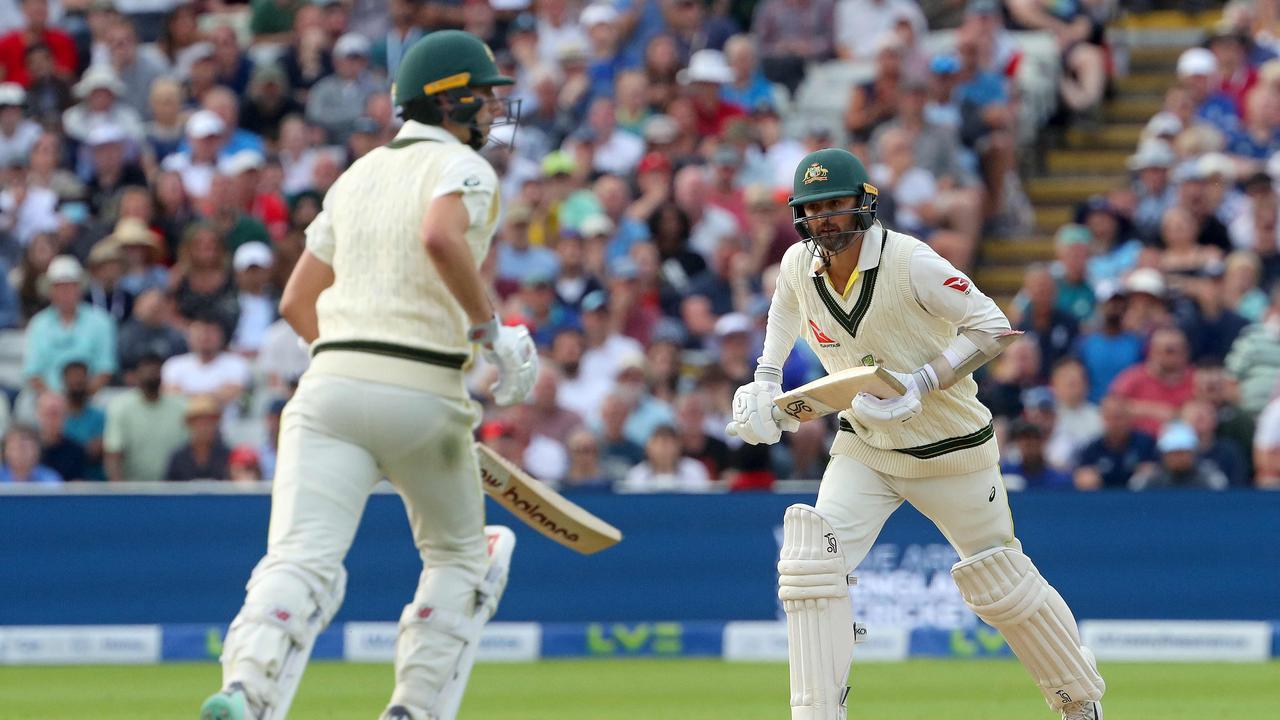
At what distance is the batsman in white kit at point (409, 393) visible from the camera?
5.52 m

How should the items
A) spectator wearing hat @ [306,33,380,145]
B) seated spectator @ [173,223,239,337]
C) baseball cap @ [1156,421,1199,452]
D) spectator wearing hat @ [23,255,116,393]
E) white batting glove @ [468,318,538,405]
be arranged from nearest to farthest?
1. white batting glove @ [468,318,538,405]
2. baseball cap @ [1156,421,1199,452]
3. spectator wearing hat @ [23,255,116,393]
4. seated spectator @ [173,223,239,337]
5. spectator wearing hat @ [306,33,380,145]

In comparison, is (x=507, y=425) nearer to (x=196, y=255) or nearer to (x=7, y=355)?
(x=196, y=255)

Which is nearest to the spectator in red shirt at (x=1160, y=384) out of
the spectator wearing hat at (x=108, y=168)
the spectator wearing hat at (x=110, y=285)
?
the spectator wearing hat at (x=110, y=285)

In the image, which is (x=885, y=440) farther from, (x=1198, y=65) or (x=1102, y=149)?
(x=1102, y=149)

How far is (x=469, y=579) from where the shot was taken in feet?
19.2

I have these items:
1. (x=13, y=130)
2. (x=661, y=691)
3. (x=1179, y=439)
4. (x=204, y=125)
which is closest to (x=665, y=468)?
(x=661, y=691)

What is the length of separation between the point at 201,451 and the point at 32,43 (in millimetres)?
5030

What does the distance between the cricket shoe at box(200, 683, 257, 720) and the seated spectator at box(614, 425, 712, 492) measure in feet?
20.1

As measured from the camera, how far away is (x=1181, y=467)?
1124 centimetres

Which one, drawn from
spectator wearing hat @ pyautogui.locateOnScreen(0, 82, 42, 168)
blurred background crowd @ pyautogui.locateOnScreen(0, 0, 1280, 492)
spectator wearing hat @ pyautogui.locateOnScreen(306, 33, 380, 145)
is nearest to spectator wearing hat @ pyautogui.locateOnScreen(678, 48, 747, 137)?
blurred background crowd @ pyautogui.locateOnScreen(0, 0, 1280, 492)

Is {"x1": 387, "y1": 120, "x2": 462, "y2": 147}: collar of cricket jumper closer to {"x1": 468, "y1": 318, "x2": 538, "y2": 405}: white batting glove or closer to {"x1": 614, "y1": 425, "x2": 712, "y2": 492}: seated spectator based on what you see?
{"x1": 468, "y1": 318, "x2": 538, "y2": 405}: white batting glove

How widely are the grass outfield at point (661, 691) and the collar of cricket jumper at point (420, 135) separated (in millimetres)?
3005

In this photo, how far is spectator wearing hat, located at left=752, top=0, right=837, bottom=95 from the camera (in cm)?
1539

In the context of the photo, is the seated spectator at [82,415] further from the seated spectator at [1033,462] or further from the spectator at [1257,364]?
the spectator at [1257,364]
